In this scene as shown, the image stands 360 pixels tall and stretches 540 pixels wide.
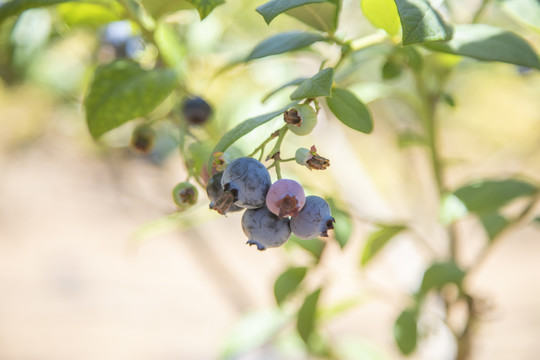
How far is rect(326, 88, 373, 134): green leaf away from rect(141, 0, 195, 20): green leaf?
245 millimetres

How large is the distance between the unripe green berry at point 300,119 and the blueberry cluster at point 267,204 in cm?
5

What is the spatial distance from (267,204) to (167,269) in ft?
9.76

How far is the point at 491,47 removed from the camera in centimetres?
60

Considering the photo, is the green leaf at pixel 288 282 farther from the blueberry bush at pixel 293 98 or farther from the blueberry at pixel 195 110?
the blueberry at pixel 195 110

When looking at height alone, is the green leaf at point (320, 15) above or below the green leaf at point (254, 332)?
above

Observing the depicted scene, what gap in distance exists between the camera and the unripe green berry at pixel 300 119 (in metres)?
0.51

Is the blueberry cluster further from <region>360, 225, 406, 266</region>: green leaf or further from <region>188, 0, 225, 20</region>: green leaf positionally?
<region>360, 225, 406, 266</region>: green leaf

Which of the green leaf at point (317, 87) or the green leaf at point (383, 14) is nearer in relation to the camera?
the green leaf at point (317, 87)

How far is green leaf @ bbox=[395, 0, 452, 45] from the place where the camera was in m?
0.49

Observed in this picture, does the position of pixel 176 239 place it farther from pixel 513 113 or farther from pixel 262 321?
pixel 262 321

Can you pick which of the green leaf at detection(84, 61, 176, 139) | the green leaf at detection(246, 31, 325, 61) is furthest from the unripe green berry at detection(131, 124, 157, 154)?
the green leaf at detection(246, 31, 325, 61)

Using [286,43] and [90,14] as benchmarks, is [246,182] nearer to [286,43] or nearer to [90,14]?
[286,43]

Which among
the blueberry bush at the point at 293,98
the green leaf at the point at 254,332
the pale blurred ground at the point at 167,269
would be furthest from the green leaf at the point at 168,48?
the pale blurred ground at the point at 167,269

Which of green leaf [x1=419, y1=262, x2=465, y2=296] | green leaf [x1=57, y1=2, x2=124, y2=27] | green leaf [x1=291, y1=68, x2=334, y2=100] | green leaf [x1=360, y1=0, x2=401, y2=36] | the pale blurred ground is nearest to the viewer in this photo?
green leaf [x1=291, y1=68, x2=334, y2=100]
